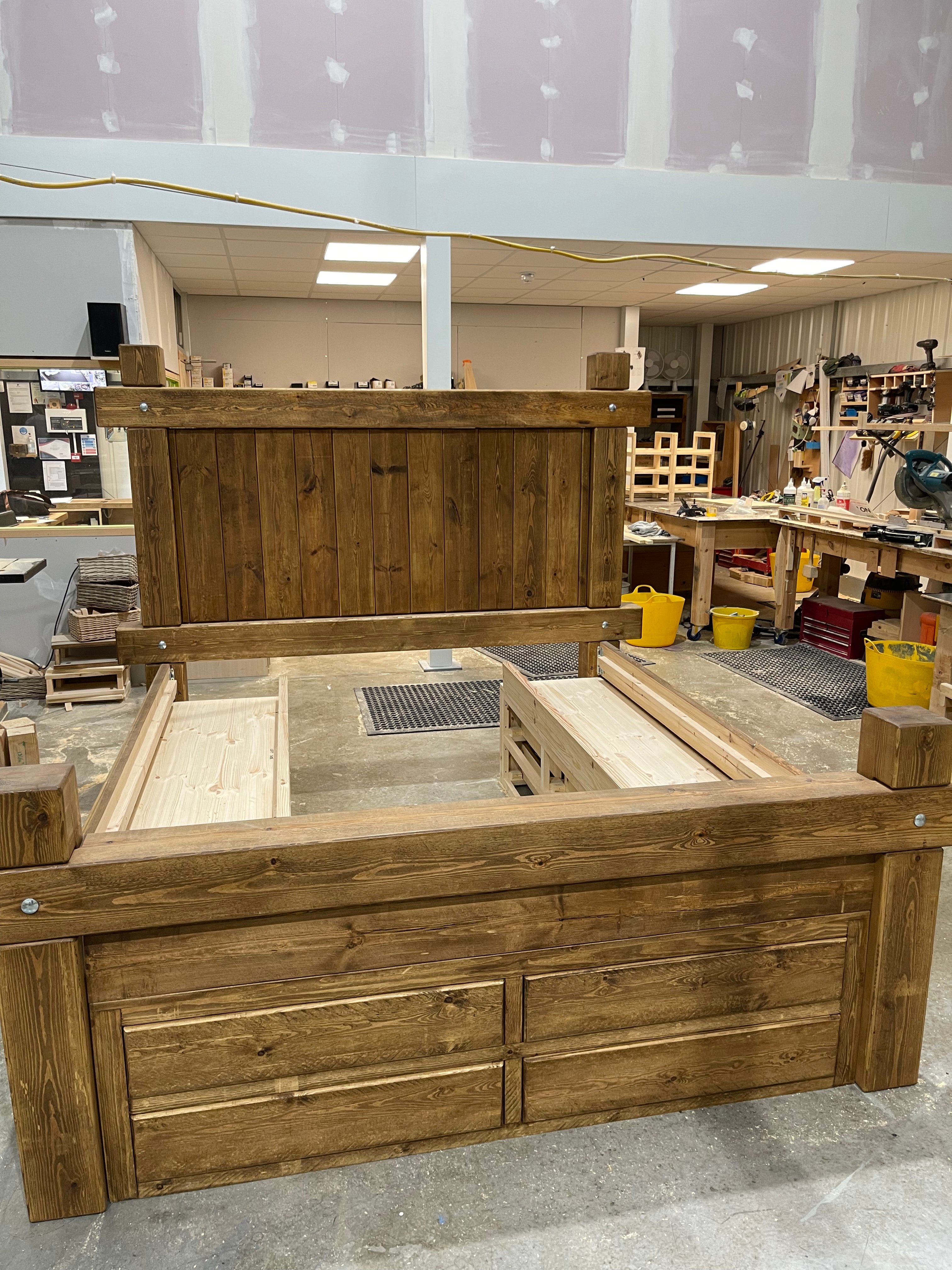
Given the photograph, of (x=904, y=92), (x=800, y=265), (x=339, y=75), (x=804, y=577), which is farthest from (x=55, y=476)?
(x=904, y=92)

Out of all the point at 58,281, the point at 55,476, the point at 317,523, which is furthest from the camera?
the point at 55,476

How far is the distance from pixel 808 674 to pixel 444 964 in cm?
527

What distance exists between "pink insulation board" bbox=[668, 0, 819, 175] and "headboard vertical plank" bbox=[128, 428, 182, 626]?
5586 millimetres

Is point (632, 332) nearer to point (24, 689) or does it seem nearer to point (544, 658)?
point (544, 658)

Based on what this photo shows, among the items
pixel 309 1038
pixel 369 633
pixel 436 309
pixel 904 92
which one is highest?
pixel 904 92

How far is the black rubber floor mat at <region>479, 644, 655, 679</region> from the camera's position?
684cm

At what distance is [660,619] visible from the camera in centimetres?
746

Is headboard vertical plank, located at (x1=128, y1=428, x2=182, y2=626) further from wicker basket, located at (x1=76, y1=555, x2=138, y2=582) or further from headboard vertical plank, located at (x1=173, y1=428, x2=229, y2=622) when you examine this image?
wicker basket, located at (x1=76, y1=555, x2=138, y2=582)

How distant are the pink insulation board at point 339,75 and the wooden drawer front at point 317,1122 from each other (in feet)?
19.5

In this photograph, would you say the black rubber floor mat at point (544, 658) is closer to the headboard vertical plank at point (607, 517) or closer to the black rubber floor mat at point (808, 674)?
the black rubber floor mat at point (808, 674)

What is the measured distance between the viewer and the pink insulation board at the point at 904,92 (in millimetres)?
6996

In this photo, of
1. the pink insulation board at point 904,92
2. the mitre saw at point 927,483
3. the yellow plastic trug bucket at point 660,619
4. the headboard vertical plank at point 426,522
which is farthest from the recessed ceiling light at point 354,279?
the headboard vertical plank at point 426,522

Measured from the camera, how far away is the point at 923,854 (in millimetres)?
2227

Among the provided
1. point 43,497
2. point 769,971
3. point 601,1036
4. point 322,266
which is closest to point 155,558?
point 601,1036
